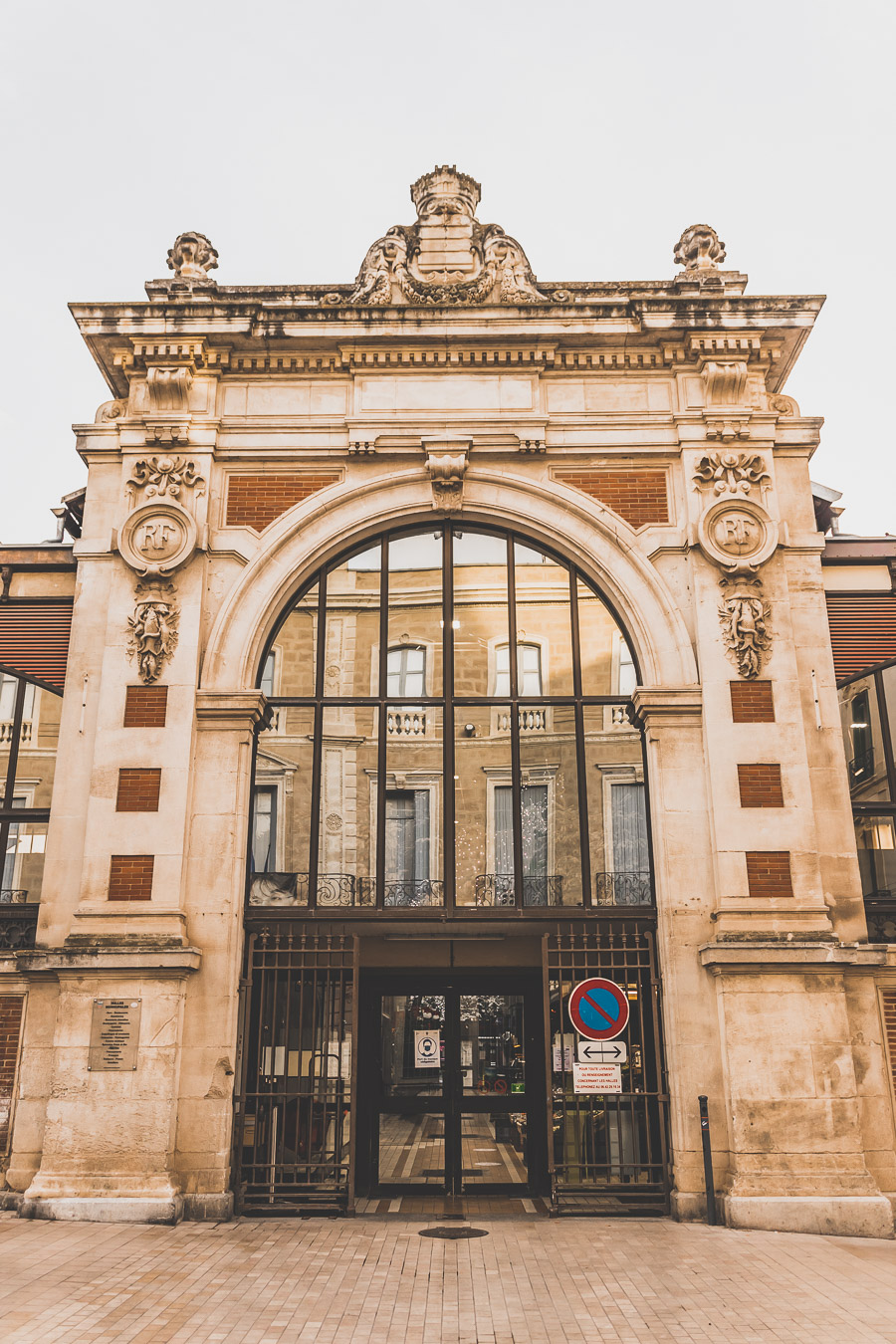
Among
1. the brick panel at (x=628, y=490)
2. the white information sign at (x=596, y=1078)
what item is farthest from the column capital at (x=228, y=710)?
the white information sign at (x=596, y=1078)

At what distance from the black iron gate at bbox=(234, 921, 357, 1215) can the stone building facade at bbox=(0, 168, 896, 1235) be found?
0.06 m

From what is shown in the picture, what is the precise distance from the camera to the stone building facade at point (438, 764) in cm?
1103

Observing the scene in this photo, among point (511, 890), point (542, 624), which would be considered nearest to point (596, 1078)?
point (511, 890)

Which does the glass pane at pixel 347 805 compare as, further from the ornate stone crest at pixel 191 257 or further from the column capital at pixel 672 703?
the ornate stone crest at pixel 191 257

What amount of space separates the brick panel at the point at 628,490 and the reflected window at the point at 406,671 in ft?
9.29

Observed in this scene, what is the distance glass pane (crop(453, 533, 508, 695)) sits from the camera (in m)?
12.9

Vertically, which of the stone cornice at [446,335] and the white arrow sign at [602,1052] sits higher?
the stone cornice at [446,335]

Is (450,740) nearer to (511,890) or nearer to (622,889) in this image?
(511,890)

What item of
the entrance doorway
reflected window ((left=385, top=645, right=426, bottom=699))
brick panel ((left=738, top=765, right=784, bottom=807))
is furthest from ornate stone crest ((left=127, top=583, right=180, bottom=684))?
brick panel ((left=738, top=765, right=784, bottom=807))

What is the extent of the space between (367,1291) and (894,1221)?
5356mm

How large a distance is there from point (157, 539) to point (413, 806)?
4.37 meters

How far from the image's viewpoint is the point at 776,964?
36.2 ft

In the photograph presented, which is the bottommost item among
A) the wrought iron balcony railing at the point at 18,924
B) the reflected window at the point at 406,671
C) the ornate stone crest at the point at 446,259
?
the wrought iron balcony railing at the point at 18,924

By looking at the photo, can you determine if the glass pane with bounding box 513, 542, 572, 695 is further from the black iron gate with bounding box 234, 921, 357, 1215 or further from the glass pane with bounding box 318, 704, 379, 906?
the black iron gate with bounding box 234, 921, 357, 1215
